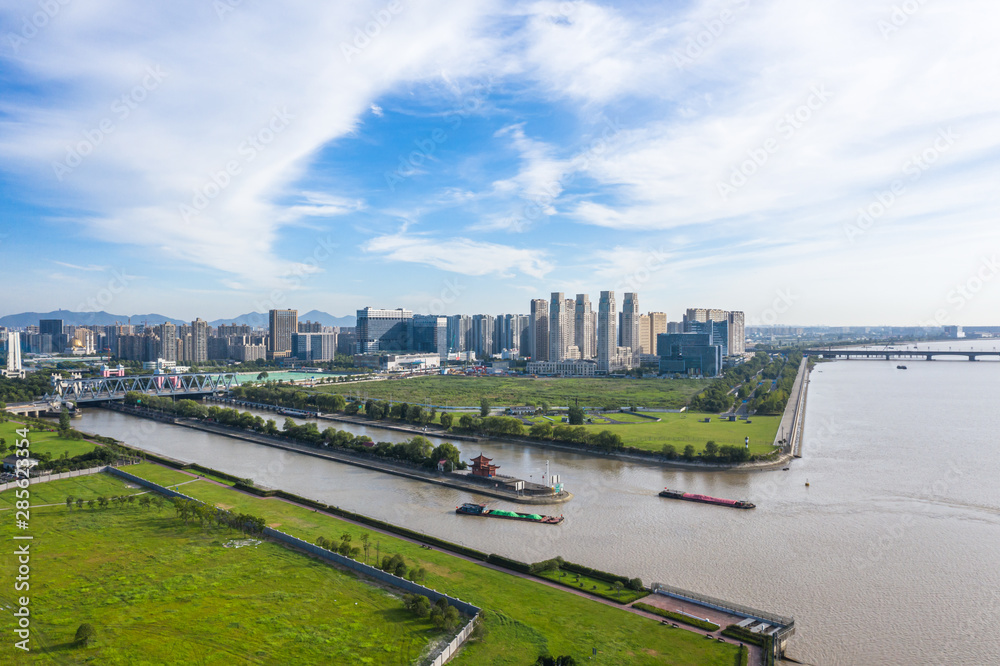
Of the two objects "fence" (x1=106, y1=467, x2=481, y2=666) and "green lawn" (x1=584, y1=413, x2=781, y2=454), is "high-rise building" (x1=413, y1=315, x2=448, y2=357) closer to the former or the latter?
"green lawn" (x1=584, y1=413, x2=781, y2=454)

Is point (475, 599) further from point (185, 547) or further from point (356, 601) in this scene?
point (185, 547)

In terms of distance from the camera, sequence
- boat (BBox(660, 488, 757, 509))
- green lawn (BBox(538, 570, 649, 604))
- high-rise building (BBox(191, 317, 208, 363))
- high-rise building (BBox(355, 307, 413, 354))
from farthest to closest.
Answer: high-rise building (BBox(355, 307, 413, 354)), high-rise building (BBox(191, 317, 208, 363)), boat (BBox(660, 488, 757, 509)), green lawn (BBox(538, 570, 649, 604))

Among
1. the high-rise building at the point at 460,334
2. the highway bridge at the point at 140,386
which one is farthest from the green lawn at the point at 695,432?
the high-rise building at the point at 460,334

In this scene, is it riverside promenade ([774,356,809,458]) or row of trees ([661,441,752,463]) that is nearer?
row of trees ([661,441,752,463])

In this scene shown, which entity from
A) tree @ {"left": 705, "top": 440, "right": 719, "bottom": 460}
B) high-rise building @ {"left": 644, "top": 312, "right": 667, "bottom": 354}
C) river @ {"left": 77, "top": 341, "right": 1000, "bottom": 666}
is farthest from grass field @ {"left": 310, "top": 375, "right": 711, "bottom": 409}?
high-rise building @ {"left": 644, "top": 312, "right": 667, "bottom": 354}

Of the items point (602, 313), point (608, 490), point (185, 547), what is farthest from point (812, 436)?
point (602, 313)

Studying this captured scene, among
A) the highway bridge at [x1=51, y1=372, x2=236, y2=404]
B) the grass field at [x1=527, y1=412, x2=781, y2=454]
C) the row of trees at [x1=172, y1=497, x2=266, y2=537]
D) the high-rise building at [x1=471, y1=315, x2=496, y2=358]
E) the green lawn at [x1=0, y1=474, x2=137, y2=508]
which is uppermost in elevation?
the high-rise building at [x1=471, y1=315, x2=496, y2=358]
